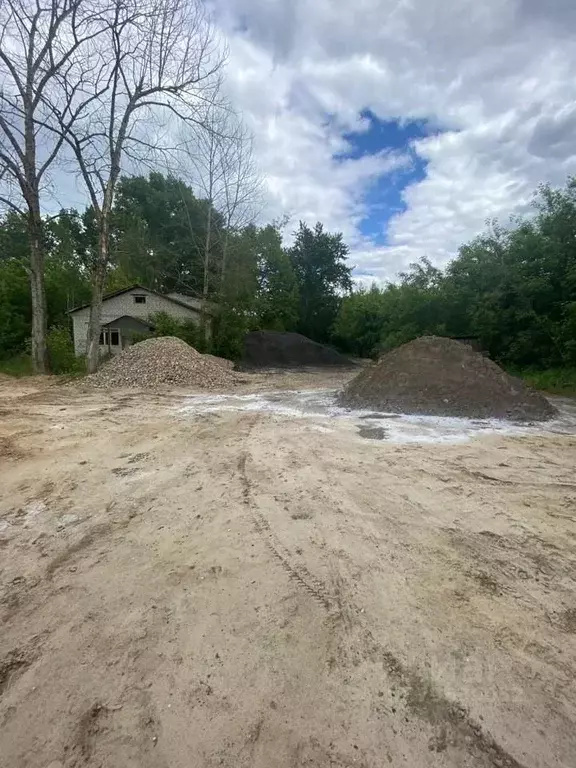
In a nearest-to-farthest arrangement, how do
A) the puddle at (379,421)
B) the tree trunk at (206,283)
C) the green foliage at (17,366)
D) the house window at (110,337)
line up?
the puddle at (379,421), the green foliage at (17,366), the tree trunk at (206,283), the house window at (110,337)

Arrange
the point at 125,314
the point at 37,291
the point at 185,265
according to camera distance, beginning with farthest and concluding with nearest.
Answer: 1. the point at 185,265
2. the point at 125,314
3. the point at 37,291

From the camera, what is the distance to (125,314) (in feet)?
67.9

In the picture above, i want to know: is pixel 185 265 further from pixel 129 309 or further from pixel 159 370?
pixel 159 370

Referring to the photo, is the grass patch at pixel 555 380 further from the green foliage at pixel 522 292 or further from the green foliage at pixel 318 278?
the green foliage at pixel 318 278

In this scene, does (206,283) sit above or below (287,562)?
above

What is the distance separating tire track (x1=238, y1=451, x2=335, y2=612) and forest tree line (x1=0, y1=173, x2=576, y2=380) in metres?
10.2

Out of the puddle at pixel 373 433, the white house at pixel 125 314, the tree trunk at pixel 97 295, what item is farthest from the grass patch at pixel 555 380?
the white house at pixel 125 314

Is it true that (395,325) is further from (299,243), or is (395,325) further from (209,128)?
(299,243)

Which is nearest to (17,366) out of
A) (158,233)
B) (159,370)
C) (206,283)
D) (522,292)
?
(159,370)

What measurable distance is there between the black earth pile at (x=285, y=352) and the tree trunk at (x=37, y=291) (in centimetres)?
1022

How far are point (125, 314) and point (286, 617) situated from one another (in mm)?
21110

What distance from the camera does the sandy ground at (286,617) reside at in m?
1.48

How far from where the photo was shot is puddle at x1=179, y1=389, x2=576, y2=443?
5883mm

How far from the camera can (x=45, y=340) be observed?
13.0 metres
